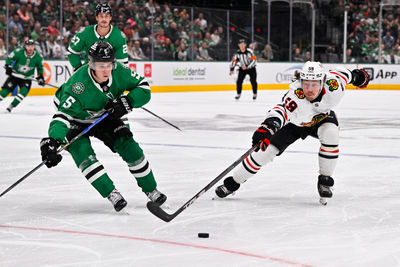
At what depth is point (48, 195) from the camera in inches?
163

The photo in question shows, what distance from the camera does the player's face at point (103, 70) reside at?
3.46 metres

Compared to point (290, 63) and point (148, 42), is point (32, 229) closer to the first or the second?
point (148, 42)

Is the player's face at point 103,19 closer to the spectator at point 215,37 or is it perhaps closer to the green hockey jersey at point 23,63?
the green hockey jersey at point 23,63

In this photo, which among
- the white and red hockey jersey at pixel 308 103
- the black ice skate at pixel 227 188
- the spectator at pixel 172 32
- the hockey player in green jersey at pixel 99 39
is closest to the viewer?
the white and red hockey jersey at pixel 308 103

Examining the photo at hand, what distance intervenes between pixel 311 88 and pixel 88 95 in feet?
3.89

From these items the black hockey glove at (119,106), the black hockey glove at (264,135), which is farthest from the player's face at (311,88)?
the black hockey glove at (119,106)

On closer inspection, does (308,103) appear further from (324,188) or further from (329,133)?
(324,188)

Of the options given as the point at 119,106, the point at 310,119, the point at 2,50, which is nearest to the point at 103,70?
the point at 119,106

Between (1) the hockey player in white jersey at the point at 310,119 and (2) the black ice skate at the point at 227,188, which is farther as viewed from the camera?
(2) the black ice skate at the point at 227,188

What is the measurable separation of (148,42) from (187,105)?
13.8 ft

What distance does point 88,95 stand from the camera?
3574 mm

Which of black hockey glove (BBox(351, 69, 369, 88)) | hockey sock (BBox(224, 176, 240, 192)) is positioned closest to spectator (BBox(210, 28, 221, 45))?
black hockey glove (BBox(351, 69, 369, 88))

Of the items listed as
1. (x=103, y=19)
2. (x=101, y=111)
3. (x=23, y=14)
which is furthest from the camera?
(x=23, y=14)

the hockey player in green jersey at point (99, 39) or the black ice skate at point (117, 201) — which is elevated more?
the hockey player in green jersey at point (99, 39)
